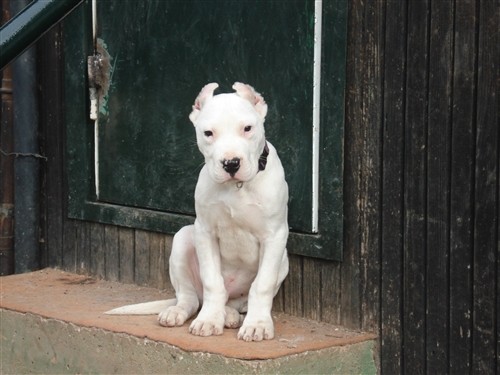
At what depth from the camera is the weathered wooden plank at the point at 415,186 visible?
4.52 m

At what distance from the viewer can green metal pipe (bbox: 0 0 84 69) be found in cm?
280

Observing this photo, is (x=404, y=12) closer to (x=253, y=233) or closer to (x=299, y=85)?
(x=299, y=85)

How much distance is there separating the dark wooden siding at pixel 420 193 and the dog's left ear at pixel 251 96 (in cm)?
48

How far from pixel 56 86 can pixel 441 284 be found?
9.29 feet

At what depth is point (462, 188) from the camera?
441 cm

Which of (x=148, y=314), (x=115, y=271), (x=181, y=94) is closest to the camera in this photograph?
(x=148, y=314)

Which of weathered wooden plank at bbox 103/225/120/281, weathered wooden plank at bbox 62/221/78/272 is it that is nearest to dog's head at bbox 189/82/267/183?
weathered wooden plank at bbox 103/225/120/281

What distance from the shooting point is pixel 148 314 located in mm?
5172

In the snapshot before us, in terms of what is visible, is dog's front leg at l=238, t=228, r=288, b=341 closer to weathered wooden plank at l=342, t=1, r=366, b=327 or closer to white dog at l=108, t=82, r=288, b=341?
white dog at l=108, t=82, r=288, b=341

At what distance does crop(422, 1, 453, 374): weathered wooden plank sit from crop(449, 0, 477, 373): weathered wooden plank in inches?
1.3

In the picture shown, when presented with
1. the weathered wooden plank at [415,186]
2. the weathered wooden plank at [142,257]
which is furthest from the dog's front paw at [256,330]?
the weathered wooden plank at [142,257]

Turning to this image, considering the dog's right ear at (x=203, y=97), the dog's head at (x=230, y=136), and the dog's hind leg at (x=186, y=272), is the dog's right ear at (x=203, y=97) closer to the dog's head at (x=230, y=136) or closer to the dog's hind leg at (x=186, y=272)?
the dog's head at (x=230, y=136)

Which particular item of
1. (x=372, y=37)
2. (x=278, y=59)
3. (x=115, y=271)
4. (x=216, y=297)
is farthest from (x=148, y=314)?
(x=372, y=37)

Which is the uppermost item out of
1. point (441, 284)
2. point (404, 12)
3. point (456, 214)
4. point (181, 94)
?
point (404, 12)
